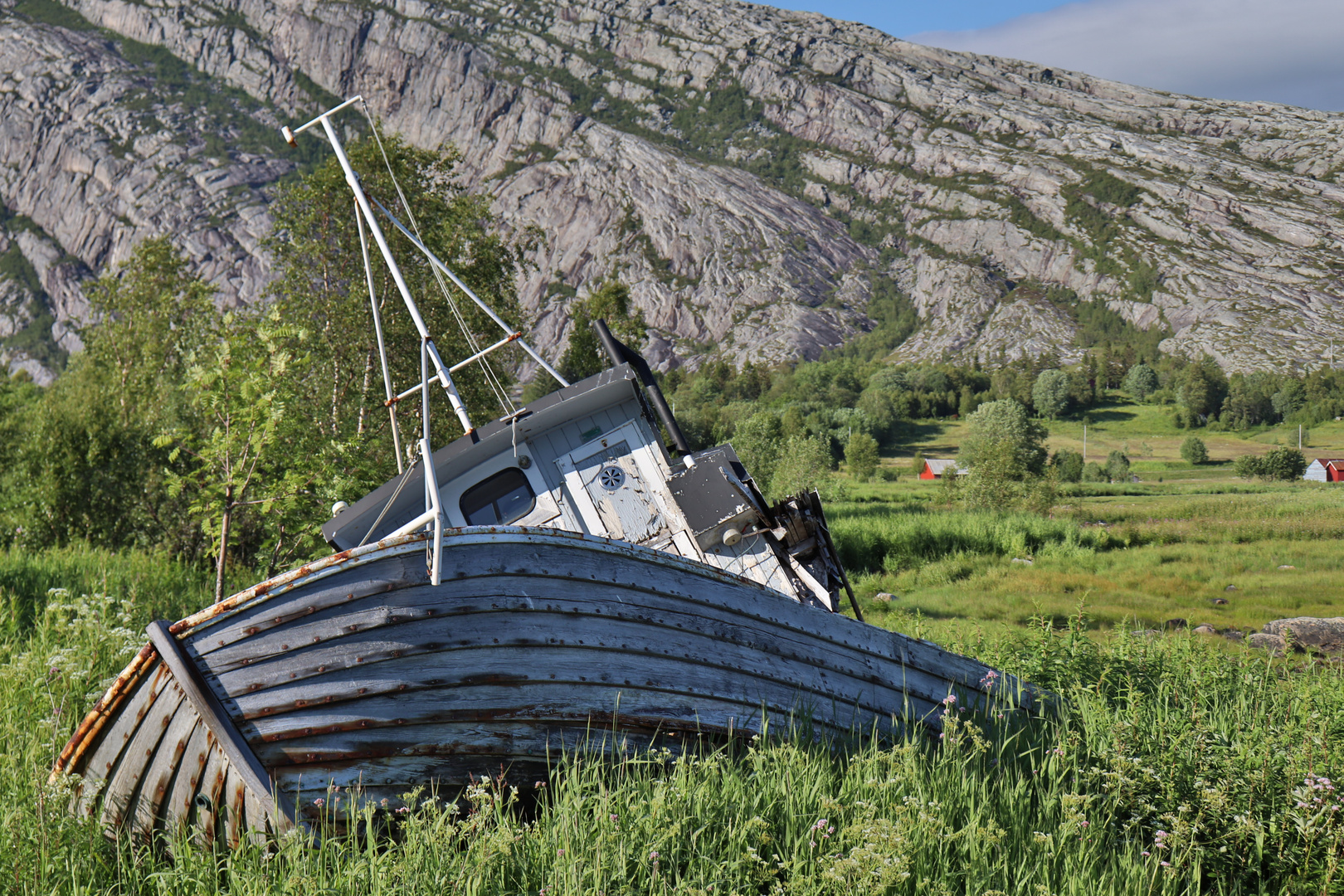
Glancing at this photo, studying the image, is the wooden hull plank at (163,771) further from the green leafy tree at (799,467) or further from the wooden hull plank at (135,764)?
the green leafy tree at (799,467)

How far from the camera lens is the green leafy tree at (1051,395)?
129 meters

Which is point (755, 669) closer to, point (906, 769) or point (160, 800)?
point (906, 769)

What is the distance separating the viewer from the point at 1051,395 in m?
130

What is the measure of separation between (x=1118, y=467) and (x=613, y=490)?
93463mm

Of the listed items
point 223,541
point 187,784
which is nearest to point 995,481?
point 223,541

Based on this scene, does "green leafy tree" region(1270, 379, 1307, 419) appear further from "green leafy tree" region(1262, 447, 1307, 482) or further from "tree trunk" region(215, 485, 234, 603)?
"tree trunk" region(215, 485, 234, 603)

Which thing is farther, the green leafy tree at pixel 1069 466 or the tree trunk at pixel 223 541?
the green leafy tree at pixel 1069 466

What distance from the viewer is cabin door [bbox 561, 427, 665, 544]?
323 inches

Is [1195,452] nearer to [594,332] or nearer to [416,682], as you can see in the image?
[594,332]

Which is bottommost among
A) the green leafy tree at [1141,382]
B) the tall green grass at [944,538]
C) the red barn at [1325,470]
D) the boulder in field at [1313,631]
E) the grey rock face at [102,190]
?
the red barn at [1325,470]

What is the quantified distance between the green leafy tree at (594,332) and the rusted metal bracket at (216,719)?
27981 millimetres

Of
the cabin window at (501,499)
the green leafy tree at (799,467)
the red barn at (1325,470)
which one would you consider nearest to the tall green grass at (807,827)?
the cabin window at (501,499)

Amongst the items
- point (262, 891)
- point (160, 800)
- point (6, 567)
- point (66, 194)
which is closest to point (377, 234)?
point (160, 800)

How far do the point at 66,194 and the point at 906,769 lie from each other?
249956 millimetres
